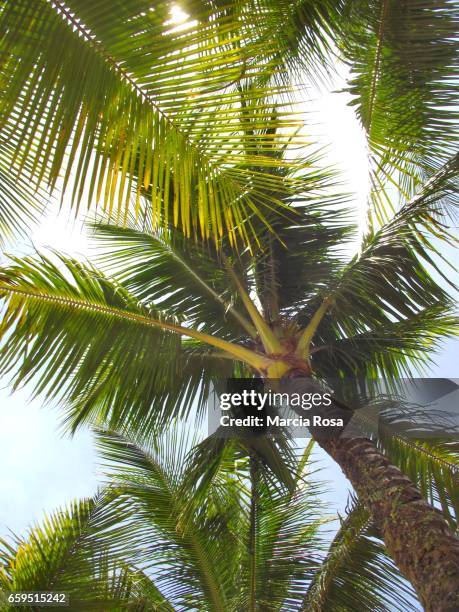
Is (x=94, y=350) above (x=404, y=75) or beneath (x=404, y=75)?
beneath

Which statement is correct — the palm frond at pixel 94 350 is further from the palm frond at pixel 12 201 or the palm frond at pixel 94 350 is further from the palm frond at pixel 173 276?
the palm frond at pixel 12 201

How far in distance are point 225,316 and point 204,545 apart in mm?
2273

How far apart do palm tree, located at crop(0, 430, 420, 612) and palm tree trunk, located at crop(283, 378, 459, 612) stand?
1853 mm

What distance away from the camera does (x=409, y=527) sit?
2.89m

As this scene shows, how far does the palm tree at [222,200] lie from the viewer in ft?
6.16

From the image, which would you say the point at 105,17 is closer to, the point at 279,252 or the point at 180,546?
the point at 279,252

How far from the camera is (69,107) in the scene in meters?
1.88

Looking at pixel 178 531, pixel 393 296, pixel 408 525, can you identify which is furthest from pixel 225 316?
pixel 408 525

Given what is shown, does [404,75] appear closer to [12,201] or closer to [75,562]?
[12,201]

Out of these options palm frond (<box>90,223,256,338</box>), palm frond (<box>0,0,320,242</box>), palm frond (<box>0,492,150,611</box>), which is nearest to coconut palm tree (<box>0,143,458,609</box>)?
palm frond (<box>90,223,256,338</box>)

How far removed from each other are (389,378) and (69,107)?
15.5 ft

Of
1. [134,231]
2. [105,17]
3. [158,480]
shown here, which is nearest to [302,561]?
[158,480]

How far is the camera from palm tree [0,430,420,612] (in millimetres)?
5043

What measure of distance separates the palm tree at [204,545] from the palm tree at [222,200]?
2.90 ft
